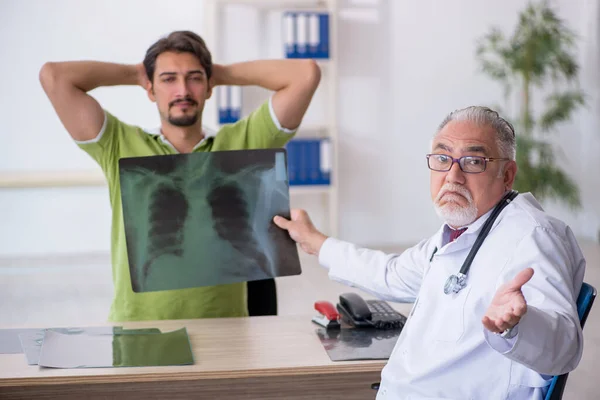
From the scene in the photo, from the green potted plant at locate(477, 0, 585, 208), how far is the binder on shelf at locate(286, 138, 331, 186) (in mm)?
1500

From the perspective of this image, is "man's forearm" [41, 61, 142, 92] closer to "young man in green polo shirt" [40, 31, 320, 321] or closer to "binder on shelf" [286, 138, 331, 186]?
"young man in green polo shirt" [40, 31, 320, 321]

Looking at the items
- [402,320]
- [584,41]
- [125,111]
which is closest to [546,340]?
[402,320]

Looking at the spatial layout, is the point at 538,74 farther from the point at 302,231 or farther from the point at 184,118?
the point at 302,231

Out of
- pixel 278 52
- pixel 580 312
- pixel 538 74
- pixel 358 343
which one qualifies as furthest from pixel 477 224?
pixel 278 52

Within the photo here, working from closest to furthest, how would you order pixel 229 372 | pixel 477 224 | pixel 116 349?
pixel 477 224, pixel 229 372, pixel 116 349

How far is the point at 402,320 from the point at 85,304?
3.39m

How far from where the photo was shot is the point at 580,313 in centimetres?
173

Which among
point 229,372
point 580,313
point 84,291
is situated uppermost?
point 580,313

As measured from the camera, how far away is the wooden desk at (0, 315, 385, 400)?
77.8 inches

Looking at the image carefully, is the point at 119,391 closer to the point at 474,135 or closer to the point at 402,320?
the point at 402,320

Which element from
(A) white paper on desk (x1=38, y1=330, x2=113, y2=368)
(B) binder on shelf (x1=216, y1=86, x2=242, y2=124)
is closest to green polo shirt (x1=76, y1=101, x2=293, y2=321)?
(A) white paper on desk (x1=38, y1=330, x2=113, y2=368)

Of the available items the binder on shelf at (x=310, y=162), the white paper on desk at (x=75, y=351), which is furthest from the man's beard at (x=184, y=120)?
the binder on shelf at (x=310, y=162)

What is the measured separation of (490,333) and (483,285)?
218 millimetres

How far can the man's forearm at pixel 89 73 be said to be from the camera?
272 cm
